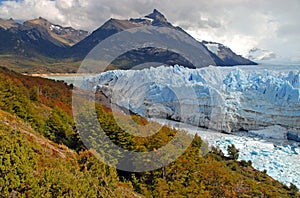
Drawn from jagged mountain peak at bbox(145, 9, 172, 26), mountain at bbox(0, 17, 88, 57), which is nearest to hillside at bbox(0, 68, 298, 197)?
mountain at bbox(0, 17, 88, 57)

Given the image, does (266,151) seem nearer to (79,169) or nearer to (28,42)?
(79,169)

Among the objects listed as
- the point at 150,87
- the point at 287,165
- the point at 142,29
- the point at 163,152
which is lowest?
the point at 287,165

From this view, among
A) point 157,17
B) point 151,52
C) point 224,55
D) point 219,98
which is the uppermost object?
point 157,17

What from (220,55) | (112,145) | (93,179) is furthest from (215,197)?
(220,55)

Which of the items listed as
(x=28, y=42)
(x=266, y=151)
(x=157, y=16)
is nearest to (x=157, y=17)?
(x=157, y=16)

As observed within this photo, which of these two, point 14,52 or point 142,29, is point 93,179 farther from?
point 14,52

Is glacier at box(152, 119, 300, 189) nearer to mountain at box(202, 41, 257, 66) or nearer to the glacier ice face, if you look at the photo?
the glacier ice face
